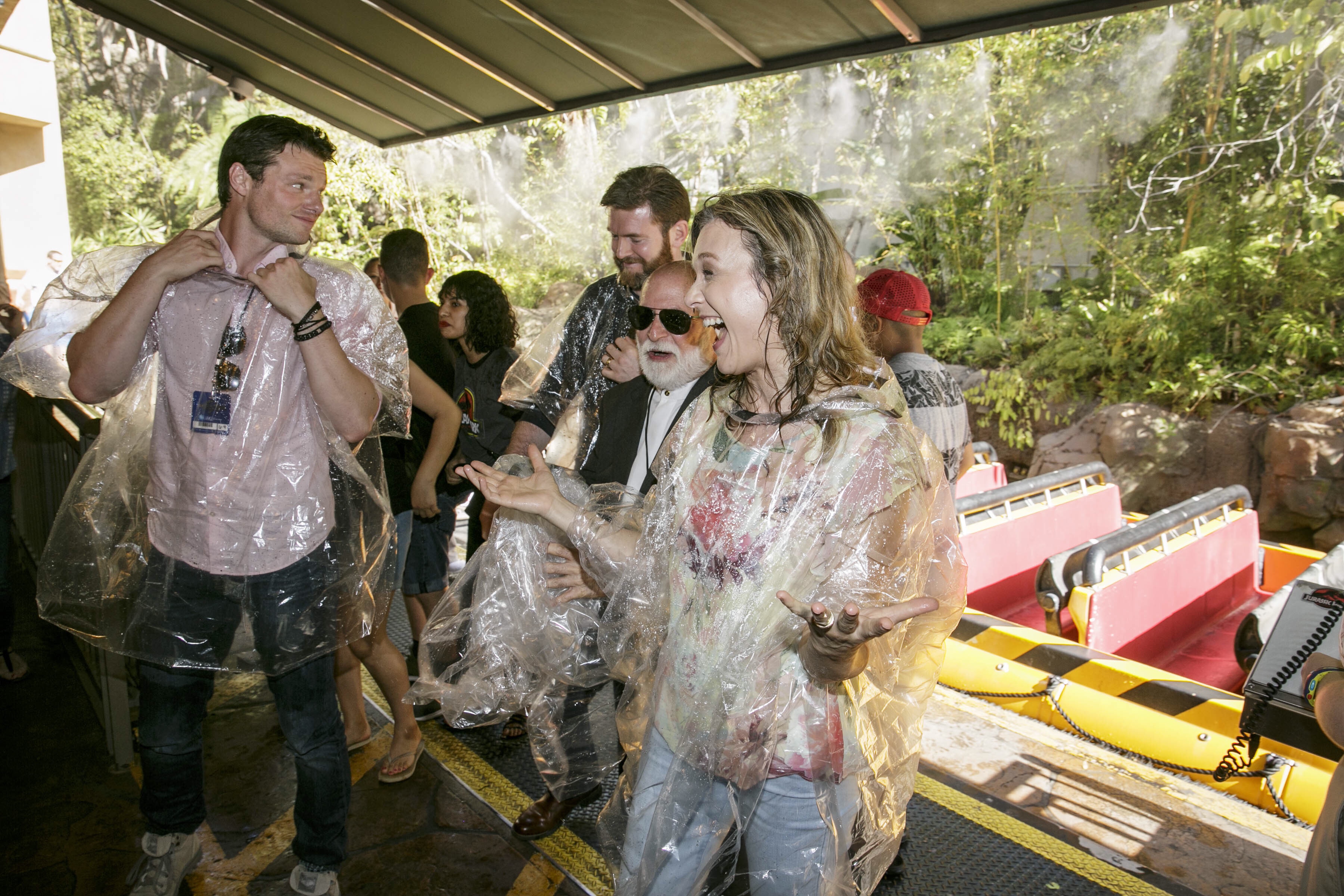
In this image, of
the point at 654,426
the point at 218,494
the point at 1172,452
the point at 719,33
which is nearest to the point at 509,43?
the point at 719,33

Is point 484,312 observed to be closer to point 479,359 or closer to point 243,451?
point 479,359

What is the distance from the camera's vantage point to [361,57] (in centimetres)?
532

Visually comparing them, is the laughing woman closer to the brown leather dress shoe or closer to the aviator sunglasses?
the aviator sunglasses

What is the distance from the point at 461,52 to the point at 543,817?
4.31m

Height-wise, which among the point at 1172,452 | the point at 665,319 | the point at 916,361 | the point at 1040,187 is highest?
the point at 1040,187

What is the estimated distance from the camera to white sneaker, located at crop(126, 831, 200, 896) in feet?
7.02

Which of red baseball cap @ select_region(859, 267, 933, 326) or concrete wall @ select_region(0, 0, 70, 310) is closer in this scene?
red baseball cap @ select_region(859, 267, 933, 326)

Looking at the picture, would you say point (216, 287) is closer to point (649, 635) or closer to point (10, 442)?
point (649, 635)

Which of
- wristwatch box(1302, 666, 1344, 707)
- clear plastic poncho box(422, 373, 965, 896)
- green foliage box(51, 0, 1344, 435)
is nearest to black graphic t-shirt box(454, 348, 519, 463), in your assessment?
clear plastic poncho box(422, 373, 965, 896)

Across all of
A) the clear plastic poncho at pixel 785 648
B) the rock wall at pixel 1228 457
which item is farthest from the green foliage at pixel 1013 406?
the clear plastic poncho at pixel 785 648

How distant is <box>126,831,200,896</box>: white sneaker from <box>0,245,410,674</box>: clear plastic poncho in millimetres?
522

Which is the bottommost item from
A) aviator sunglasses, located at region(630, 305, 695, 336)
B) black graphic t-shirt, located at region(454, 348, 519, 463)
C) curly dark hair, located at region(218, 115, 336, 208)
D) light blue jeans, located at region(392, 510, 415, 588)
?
light blue jeans, located at region(392, 510, 415, 588)

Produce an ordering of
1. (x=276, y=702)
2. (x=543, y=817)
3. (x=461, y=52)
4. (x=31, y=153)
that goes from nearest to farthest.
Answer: (x=276, y=702) < (x=543, y=817) < (x=461, y=52) < (x=31, y=153)

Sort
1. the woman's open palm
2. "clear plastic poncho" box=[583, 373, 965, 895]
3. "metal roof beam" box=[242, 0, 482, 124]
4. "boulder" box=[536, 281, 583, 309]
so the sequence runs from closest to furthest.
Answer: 1. "clear plastic poncho" box=[583, 373, 965, 895]
2. the woman's open palm
3. "metal roof beam" box=[242, 0, 482, 124]
4. "boulder" box=[536, 281, 583, 309]
